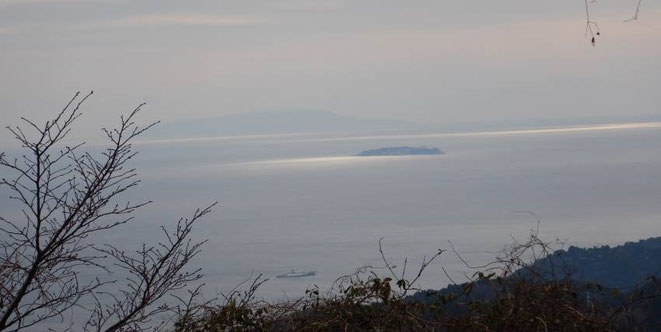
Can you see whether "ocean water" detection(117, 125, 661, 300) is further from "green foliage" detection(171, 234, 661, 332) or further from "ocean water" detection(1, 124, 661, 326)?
"green foliage" detection(171, 234, 661, 332)

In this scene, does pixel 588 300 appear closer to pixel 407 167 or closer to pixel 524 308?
pixel 524 308

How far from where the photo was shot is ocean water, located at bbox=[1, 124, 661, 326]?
35.5m

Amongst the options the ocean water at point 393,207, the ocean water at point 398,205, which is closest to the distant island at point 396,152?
the ocean water at point 393,207

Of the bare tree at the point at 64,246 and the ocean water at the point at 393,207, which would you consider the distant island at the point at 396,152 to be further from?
the bare tree at the point at 64,246

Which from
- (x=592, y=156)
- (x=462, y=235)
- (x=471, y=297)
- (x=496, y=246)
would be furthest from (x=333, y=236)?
(x=592, y=156)

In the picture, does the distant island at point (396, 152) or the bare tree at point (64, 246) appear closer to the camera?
the bare tree at point (64, 246)

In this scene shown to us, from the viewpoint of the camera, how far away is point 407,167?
11181cm

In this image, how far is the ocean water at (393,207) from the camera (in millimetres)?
35469

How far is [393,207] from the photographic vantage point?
65250 mm

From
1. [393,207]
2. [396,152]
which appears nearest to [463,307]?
[393,207]

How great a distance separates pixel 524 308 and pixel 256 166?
121667mm

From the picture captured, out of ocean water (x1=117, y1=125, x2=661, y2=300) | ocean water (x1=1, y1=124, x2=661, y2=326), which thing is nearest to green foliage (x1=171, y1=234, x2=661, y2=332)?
ocean water (x1=1, y1=124, x2=661, y2=326)

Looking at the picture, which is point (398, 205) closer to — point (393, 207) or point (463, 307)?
point (393, 207)

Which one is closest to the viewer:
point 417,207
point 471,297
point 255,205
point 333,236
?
point 471,297
